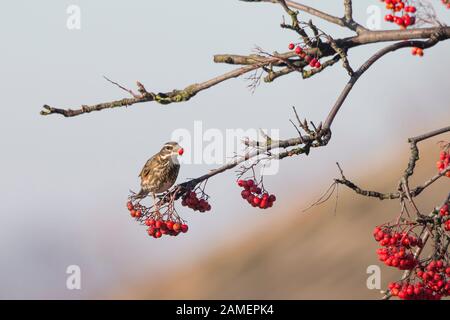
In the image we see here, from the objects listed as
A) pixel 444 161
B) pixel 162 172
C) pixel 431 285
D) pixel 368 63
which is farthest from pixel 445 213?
pixel 162 172

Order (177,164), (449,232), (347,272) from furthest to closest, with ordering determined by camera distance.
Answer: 1. (347,272)
2. (177,164)
3. (449,232)

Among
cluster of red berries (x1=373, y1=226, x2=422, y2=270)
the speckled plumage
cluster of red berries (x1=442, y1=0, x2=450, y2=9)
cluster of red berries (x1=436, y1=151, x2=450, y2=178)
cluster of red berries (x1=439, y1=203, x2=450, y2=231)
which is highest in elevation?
the speckled plumage

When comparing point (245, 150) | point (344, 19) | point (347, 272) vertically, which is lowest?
point (245, 150)

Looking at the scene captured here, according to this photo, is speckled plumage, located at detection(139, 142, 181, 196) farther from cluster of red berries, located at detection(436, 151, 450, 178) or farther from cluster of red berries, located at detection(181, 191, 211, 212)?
cluster of red berries, located at detection(436, 151, 450, 178)

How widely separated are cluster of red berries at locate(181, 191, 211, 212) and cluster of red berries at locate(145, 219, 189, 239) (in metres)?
0.20

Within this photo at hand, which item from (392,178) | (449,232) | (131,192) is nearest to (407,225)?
(449,232)

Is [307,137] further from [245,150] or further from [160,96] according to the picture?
[160,96]

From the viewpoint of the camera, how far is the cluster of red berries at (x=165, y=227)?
8445 millimetres

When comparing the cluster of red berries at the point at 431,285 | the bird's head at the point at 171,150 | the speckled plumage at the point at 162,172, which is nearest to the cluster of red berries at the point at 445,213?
the cluster of red berries at the point at 431,285

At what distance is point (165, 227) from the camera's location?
851 centimetres

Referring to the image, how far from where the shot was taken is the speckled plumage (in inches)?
461

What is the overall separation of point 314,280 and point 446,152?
130 feet

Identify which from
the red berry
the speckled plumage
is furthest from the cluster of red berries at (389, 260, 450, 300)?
the speckled plumage
